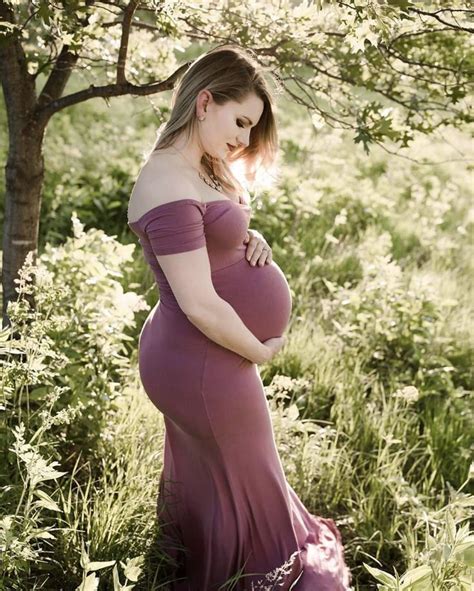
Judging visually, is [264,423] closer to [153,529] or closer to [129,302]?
[153,529]

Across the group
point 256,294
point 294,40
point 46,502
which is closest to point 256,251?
point 256,294

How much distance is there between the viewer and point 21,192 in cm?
344

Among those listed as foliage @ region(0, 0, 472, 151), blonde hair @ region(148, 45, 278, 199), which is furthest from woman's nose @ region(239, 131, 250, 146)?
foliage @ region(0, 0, 472, 151)

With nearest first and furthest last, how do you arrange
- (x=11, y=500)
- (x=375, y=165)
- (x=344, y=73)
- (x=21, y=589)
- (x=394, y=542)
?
(x=21, y=589)
(x=11, y=500)
(x=394, y=542)
(x=344, y=73)
(x=375, y=165)

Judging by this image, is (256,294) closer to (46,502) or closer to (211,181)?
(211,181)

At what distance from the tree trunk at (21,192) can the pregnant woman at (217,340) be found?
1046mm

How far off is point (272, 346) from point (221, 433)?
0.37m

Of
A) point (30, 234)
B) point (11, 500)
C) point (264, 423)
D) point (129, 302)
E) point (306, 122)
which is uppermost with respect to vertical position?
point (306, 122)

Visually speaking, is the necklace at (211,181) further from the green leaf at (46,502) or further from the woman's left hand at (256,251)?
the green leaf at (46,502)

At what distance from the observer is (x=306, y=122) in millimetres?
11805

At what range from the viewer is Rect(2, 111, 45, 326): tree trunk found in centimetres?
339

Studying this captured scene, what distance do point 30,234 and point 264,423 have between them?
4.98 ft

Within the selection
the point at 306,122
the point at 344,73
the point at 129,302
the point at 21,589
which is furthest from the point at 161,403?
the point at 306,122

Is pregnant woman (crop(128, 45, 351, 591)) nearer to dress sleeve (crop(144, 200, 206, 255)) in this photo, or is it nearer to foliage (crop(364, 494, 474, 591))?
dress sleeve (crop(144, 200, 206, 255))
